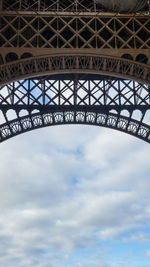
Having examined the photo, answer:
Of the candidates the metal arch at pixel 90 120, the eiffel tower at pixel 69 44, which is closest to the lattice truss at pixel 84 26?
the eiffel tower at pixel 69 44

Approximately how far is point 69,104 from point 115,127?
113 inches

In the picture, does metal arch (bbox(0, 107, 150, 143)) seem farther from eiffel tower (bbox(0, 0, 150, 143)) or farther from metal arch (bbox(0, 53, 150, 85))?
metal arch (bbox(0, 53, 150, 85))

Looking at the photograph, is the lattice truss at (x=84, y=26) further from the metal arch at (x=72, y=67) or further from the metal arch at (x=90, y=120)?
the metal arch at (x=90, y=120)

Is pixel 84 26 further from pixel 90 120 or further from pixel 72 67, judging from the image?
pixel 90 120

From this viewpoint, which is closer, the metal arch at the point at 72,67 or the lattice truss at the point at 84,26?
the metal arch at the point at 72,67

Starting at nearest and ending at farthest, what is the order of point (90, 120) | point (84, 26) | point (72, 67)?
point (72, 67) → point (84, 26) → point (90, 120)

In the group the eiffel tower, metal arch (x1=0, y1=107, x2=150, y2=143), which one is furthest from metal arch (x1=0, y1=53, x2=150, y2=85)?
metal arch (x1=0, y1=107, x2=150, y2=143)

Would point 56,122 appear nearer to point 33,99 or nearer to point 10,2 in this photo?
point 33,99

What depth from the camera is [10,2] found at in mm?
18016

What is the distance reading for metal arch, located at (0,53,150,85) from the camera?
14305mm

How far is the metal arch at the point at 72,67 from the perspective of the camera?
14.3 metres

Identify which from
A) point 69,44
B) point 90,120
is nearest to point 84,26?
point 69,44

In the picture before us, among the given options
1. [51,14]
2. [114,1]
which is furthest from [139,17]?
[51,14]

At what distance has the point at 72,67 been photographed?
14609 millimetres
